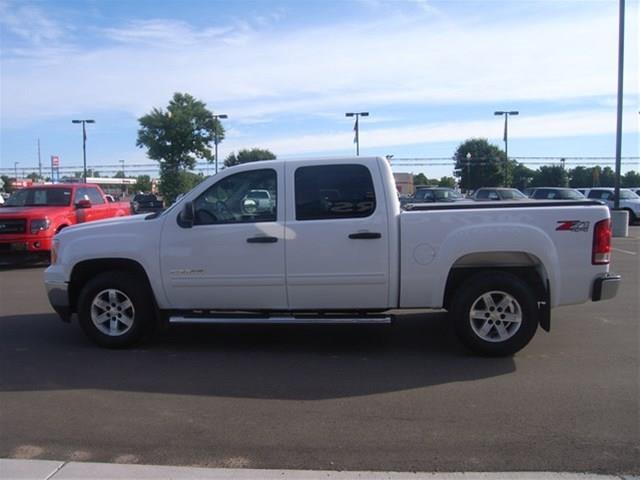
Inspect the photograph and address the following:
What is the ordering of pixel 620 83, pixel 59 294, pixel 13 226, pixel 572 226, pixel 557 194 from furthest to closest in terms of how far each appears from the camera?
pixel 557 194
pixel 620 83
pixel 13 226
pixel 59 294
pixel 572 226

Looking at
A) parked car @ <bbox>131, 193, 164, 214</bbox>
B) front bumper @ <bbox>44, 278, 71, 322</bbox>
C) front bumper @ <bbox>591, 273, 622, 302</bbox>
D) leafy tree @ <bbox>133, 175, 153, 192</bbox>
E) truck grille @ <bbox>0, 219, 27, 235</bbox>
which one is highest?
leafy tree @ <bbox>133, 175, 153, 192</bbox>

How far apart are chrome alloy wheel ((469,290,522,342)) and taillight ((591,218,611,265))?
35.4 inches

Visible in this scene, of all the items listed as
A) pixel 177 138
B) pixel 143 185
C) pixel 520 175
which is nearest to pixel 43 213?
pixel 177 138

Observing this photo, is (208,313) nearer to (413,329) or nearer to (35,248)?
(413,329)

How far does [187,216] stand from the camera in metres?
5.99

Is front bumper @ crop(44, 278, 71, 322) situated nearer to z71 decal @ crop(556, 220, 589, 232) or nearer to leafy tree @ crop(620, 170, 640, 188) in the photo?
z71 decal @ crop(556, 220, 589, 232)

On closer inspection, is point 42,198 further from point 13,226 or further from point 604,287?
point 604,287

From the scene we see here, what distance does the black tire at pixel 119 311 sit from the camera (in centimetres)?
623

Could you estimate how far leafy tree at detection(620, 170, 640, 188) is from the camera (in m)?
81.1

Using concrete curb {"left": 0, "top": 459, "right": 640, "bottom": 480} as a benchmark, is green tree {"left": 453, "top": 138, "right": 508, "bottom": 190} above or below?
above

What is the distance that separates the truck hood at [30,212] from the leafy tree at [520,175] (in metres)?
74.1

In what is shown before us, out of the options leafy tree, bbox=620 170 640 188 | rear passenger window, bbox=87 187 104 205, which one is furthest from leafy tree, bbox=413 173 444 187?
rear passenger window, bbox=87 187 104 205

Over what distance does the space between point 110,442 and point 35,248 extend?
32.3 ft

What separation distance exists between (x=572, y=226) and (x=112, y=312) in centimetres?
487
